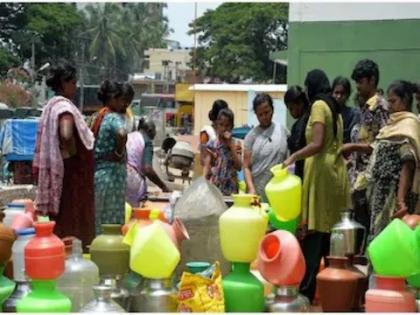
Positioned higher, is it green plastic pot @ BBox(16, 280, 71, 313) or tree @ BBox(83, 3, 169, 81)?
tree @ BBox(83, 3, 169, 81)

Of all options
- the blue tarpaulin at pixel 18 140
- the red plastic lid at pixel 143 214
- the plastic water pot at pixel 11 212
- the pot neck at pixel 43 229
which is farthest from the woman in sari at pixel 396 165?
the blue tarpaulin at pixel 18 140

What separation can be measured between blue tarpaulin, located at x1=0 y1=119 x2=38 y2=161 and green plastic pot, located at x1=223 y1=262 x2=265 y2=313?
11.7 metres

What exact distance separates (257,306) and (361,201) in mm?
2555

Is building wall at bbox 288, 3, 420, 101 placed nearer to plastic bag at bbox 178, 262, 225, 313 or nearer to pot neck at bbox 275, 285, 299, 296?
pot neck at bbox 275, 285, 299, 296

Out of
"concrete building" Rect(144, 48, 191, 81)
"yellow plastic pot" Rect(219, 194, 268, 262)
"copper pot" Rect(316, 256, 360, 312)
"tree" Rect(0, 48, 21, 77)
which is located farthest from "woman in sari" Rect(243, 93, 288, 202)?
"concrete building" Rect(144, 48, 191, 81)

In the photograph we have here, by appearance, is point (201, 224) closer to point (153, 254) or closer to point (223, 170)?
point (153, 254)

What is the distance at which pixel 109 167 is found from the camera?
5.46 m

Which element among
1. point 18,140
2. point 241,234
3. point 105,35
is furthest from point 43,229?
point 105,35

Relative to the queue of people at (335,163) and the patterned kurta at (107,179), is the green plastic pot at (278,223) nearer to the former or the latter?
the queue of people at (335,163)

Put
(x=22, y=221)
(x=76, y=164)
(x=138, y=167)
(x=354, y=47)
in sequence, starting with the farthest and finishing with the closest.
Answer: (x=354, y=47) → (x=138, y=167) → (x=76, y=164) → (x=22, y=221)

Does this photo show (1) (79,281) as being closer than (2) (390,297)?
No

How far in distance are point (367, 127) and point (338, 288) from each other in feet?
8.03

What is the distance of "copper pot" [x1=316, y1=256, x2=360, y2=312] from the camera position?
314 cm

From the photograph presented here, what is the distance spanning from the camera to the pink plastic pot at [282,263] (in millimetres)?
2924
